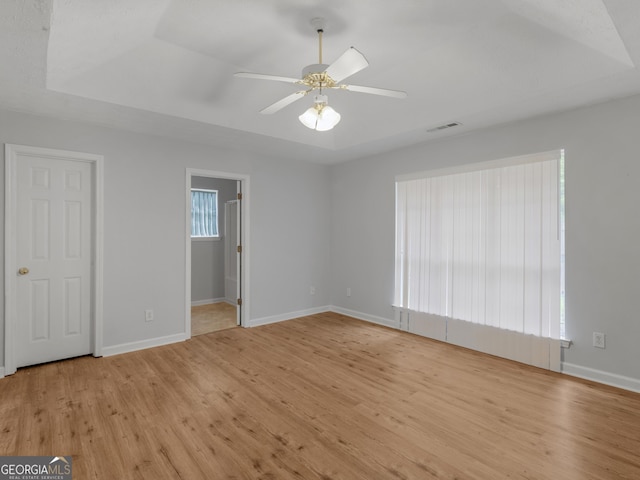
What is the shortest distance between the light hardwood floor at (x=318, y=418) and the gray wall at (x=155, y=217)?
586 mm

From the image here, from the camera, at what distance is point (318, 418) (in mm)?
2457

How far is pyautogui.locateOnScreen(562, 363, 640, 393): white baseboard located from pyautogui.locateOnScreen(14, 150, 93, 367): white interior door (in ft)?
16.0

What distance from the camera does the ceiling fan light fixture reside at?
7.63 ft

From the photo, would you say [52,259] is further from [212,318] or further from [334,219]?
[334,219]

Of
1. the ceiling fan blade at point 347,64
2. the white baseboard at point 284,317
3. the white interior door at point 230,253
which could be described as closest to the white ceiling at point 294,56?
the ceiling fan blade at point 347,64

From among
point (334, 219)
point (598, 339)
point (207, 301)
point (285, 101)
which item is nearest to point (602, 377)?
point (598, 339)

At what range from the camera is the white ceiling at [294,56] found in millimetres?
2229

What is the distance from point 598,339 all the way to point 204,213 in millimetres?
Result: 5953

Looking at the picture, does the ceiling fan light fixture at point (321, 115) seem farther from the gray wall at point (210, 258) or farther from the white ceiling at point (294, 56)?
the gray wall at point (210, 258)

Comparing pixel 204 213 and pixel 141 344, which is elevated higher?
pixel 204 213

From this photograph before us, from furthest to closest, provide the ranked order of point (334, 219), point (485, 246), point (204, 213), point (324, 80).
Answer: point (204, 213), point (334, 219), point (485, 246), point (324, 80)

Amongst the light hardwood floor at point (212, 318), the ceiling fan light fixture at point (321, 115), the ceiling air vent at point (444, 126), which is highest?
the ceiling air vent at point (444, 126)

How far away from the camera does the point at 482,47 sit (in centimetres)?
276

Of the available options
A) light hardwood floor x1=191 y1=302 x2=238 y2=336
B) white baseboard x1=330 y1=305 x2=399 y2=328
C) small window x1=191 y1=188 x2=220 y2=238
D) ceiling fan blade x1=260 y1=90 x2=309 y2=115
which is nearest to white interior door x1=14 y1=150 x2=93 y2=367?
light hardwood floor x1=191 y1=302 x2=238 y2=336
